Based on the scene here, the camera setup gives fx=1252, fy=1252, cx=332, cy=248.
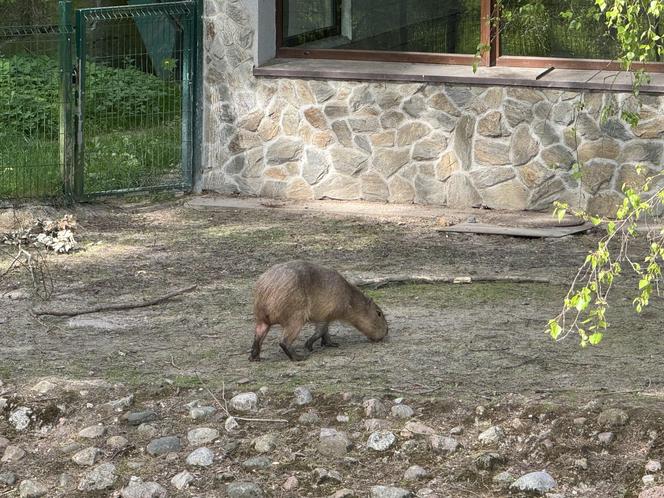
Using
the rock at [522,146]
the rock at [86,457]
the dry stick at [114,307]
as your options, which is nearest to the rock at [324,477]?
the rock at [86,457]

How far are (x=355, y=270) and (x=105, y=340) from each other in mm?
Answer: 2229

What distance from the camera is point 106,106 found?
429 inches

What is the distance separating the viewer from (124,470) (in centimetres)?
525

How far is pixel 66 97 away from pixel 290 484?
608 cm

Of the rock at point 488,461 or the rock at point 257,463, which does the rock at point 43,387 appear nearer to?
the rock at point 257,463

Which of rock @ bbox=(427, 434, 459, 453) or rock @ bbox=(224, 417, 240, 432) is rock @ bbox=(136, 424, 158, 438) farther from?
rock @ bbox=(427, 434, 459, 453)

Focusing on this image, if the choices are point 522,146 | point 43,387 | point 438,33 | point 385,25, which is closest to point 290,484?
point 43,387

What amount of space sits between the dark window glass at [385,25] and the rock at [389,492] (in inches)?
256

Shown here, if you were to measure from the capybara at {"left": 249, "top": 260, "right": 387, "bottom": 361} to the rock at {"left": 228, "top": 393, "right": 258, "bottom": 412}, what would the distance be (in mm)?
570

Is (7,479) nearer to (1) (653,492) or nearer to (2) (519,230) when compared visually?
(1) (653,492)

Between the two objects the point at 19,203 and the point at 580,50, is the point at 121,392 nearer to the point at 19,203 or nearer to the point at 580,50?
the point at 19,203

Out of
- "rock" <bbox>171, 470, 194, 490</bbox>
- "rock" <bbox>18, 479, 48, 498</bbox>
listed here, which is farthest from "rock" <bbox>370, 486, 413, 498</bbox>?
"rock" <bbox>18, 479, 48, 498</bbox>

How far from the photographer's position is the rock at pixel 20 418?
567cm

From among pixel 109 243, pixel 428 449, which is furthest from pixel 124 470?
pixel 109 243
